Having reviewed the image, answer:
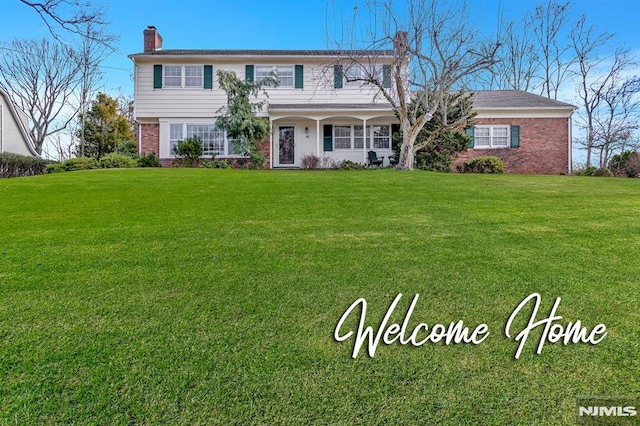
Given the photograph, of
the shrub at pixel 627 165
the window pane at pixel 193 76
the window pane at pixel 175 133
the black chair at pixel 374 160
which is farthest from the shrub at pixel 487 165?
the window pane at pixel 175 133

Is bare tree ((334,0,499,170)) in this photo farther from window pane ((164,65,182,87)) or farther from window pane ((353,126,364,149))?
window pane ((164,65,182,87))

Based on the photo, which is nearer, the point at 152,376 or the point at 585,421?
the point at 585,421

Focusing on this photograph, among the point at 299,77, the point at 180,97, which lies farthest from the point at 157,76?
the point at 299,77

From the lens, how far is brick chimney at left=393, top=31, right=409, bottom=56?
1459 centimetres

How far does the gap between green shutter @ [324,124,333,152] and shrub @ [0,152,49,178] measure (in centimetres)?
1262

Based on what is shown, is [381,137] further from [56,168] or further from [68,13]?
[56,168]

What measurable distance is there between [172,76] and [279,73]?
518 centimetres

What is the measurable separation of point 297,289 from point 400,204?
14.3 feet

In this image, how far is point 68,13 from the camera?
9.18 meters

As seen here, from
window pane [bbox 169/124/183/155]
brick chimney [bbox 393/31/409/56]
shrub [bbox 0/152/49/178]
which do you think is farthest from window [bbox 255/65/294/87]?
shrub [bbox 0/152/49/178]

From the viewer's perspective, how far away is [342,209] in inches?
276

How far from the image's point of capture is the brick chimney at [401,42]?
47.9ft

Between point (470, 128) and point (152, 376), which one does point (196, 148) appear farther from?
point (152, 376)

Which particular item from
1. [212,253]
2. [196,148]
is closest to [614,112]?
[196,148]
